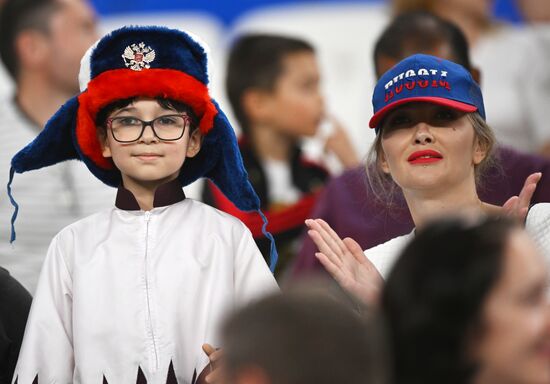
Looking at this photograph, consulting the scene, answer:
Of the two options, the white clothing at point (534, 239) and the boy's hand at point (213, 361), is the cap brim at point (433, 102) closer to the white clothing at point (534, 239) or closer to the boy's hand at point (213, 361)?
the white clothing at point (534, 239)

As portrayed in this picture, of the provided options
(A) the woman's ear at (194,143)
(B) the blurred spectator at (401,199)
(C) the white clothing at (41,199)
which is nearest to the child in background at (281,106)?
(C) the white clothing at (41,199)

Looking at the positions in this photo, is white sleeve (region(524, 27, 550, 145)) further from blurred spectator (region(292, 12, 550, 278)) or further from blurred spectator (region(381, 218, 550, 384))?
blurred spectator (region(381, 218, 550, 384))

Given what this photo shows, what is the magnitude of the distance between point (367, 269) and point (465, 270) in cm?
98

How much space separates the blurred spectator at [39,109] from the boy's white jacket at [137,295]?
3.03ft

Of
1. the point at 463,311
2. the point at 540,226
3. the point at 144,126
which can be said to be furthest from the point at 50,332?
the point at 463,311

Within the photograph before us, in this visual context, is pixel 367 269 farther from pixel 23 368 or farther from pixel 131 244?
pixel 23 368

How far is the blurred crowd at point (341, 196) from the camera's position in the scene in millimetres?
1948

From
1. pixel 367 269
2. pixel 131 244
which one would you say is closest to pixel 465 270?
pixel 367 269

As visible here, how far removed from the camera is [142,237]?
304 cm

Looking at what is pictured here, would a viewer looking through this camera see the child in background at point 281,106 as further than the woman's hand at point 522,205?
Yes

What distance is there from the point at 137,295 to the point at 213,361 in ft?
0.86

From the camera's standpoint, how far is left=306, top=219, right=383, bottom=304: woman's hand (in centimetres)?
293

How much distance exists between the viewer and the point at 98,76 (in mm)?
3105

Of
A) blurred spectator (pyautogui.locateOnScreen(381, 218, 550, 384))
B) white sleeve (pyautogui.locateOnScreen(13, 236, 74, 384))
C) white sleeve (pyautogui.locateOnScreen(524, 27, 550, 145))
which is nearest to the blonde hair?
white sleeve (pyautogui.locateOnScreen(13, 236, 74, 384))
